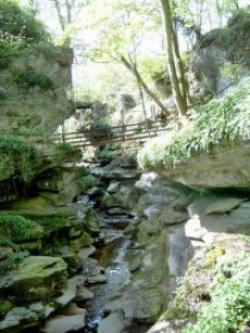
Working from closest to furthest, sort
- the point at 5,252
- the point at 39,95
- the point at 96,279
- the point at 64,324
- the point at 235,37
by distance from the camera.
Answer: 1. the point at 64,324
2. the point at 5,252
3. the point at 96,279
4. the point at 39,95
5. the point at 235,37

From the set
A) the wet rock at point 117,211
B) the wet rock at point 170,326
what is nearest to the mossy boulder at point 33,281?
the wet rock at point 170,326

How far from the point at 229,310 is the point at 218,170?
3.60 metres

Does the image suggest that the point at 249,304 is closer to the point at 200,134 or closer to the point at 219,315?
the point at 219,315

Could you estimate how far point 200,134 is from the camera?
7180 mm

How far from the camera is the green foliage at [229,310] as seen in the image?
387 centimetres

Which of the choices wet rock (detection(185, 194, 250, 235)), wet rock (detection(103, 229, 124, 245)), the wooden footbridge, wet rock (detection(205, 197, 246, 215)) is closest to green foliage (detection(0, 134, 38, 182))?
the wooden footbridge

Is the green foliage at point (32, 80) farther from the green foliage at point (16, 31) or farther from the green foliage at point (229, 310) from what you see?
the green foliage at point (229, 310)

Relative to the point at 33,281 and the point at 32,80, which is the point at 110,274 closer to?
the point at 33,281

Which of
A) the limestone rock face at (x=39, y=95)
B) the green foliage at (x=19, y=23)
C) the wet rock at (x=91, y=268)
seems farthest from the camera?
the green foliage at (x=19, y=23)

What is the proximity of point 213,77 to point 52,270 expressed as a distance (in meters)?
14.2

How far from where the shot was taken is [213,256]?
18.7ft

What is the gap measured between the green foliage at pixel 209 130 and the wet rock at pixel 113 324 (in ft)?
10.5

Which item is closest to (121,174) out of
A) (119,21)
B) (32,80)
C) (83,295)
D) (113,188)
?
(113,188)

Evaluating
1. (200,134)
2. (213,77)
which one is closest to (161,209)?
(200,134)
